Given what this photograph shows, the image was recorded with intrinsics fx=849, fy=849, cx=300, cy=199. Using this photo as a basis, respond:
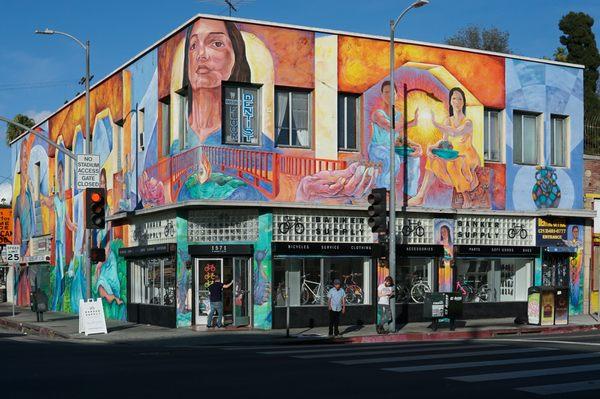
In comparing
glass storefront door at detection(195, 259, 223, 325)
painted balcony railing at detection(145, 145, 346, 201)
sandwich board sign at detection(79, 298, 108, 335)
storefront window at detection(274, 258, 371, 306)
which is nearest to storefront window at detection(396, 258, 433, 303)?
storefront window at detection(274, 258, 371, 306)

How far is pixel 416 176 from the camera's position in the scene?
29469 millimetres

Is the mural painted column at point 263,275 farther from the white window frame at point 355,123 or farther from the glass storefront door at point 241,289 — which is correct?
the white window frame at point 355,123

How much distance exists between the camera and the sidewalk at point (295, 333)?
23630 mm

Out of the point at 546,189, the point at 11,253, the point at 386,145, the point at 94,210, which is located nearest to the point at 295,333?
the point at 94,210

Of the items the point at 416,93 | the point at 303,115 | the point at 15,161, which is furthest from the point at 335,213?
the point at 15,161

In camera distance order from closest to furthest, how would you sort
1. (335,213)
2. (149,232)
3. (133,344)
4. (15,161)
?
1. (133,344)
2. (335,213)
3. (149,232)
4. (15,161)

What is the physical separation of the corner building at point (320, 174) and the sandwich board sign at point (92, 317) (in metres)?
2.54

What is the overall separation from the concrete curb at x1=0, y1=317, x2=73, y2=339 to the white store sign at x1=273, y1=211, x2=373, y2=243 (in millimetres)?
7326

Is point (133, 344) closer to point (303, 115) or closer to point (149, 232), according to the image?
point (149, 232)

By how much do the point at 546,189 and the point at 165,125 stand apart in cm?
1432

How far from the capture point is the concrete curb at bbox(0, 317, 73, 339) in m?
27.4

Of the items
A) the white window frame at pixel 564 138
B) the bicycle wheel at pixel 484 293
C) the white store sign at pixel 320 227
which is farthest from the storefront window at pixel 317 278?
the white window frame at pixel 564 138

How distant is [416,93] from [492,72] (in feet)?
11.4

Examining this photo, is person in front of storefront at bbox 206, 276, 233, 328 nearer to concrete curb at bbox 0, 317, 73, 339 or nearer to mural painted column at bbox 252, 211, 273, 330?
mural painted column at bbox 252, 211, 273, 330
